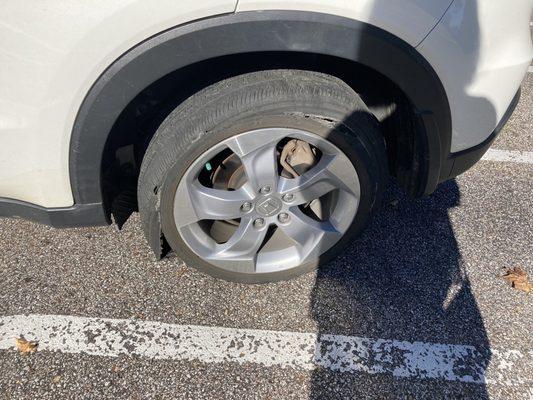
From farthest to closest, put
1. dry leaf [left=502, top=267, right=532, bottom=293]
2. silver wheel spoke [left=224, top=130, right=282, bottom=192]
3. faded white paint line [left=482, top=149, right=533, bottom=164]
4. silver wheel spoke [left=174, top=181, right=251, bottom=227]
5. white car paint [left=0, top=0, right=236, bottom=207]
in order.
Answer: faded white paint line [left=482, top=149, right=533, bottom=164] → dry leaf [left=502, top=267, right=532, bottom=293] → silver wheel spoke [left=174, top=181, right=251, bottom=227] → silver wheel spoke [left=224, top=130, right=282, bottom=192] → white car paint [left=0, top=0, right=236, bottom=207]

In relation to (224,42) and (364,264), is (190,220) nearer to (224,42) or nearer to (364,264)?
(224,42)

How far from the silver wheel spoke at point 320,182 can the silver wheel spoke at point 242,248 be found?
0.22 metres

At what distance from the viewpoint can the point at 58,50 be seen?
4.78ft

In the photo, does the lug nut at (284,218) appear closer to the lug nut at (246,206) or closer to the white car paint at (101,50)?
the lug nut at (246,206)

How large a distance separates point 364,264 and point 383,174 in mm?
572

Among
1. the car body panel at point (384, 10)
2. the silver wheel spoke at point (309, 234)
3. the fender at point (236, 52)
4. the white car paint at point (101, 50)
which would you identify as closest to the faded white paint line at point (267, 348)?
the silver wheel spoke at point (309, 234)

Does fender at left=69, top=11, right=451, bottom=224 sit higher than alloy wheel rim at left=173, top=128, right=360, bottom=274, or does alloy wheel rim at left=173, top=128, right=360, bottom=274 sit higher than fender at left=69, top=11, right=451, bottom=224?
fender at left=69, top=11, right=451, bottom=224

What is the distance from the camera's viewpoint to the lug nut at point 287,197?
1.95 metres

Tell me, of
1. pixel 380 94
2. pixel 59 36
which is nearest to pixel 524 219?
pixel 380 94

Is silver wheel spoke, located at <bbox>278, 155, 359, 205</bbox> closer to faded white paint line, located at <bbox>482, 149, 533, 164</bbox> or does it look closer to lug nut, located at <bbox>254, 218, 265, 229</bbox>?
lug nut, located at <bbox>254, 218, 265, 229</bbox>

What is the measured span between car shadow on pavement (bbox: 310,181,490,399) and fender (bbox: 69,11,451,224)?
927 millimetres

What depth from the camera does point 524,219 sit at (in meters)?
2.59

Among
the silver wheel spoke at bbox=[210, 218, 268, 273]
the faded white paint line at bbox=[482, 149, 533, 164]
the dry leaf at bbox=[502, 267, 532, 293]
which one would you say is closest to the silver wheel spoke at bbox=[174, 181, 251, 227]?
the silver wheel spoke at bbox=[210, 218, 268, 273]

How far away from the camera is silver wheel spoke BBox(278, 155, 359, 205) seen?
1.87 m
